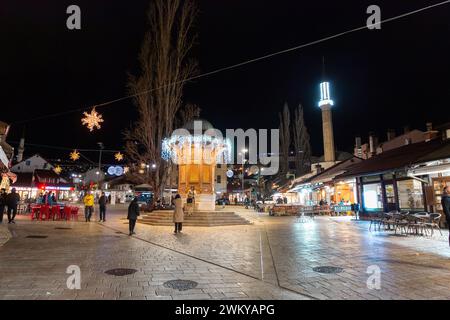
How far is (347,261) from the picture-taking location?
7.70 m

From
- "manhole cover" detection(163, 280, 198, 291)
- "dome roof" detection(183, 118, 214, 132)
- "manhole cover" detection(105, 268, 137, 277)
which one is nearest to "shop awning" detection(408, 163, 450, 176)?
"manhole cover" detection(163, 280, 198, 291)

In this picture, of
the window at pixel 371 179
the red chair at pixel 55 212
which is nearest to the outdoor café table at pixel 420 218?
the window at pixel 371 179

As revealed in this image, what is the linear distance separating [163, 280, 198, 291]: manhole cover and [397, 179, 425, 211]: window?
46.4 feet

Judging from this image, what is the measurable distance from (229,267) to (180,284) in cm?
168

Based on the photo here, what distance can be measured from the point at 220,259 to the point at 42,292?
420 cm

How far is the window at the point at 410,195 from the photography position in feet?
51.0

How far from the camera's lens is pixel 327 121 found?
47.7 metres

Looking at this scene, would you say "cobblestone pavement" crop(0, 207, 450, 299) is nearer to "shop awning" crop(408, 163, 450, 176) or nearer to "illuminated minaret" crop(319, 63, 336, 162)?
"shop awning" crop(408, 163, 450, 176)

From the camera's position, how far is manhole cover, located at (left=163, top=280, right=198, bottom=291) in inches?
216

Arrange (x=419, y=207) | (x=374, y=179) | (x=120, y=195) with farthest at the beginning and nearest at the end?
(x=120, y=195), (x=374, y=179), (x=419, y=207)

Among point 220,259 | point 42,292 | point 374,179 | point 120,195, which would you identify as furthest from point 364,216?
point 120,195

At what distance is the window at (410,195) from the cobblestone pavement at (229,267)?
179 inches
